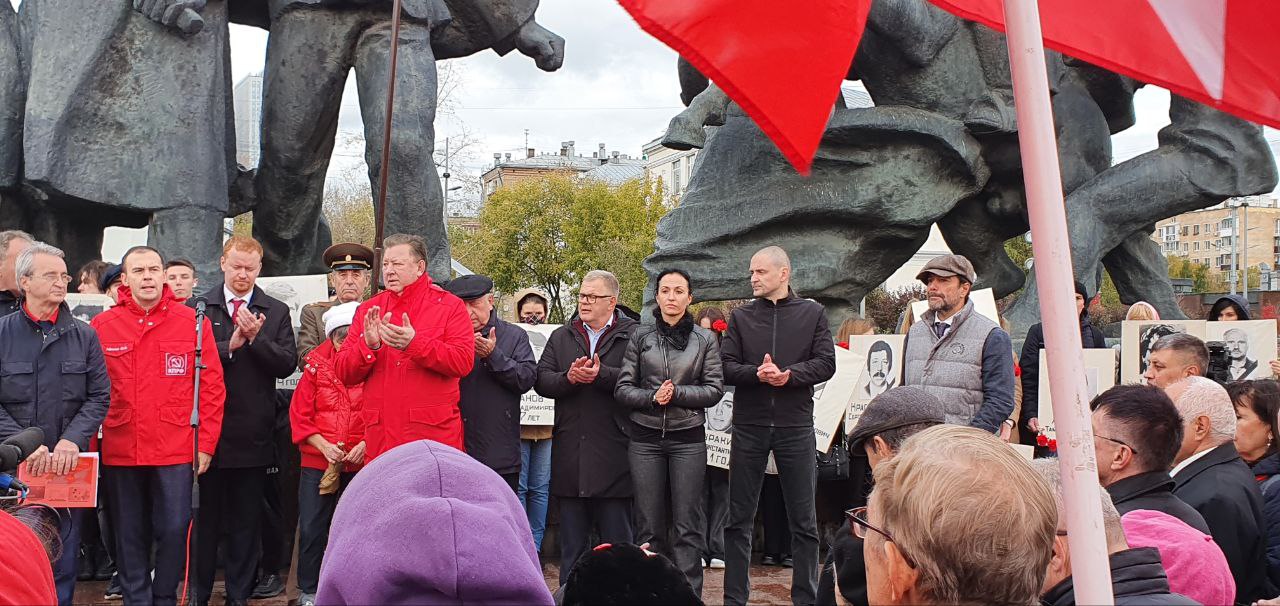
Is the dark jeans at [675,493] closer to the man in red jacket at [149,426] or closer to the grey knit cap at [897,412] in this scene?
the man in red jacket at [149,426]

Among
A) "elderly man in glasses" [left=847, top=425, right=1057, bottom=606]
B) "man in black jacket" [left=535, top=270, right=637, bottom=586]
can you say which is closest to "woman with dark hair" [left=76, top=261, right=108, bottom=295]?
"man in black jacket" [left=535, top=270, right=637, bottom=586]

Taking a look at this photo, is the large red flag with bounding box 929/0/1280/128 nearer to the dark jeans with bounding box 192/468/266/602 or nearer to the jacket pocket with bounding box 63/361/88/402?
the jacket pocket with bounding box 63/361/88/402

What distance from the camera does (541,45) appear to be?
27.2 ft

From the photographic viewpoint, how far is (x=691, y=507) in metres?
6.24

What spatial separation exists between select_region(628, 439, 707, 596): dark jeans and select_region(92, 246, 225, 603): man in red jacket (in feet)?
6.95

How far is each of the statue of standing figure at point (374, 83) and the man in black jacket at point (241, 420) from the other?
1.38 metres

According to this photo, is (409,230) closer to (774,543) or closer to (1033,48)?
(774,543)

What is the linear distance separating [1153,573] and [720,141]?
312 inches

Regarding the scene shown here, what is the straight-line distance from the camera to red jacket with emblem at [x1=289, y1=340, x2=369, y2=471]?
616 cm

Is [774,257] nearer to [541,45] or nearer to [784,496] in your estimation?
[784,496]

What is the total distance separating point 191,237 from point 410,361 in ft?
8.46

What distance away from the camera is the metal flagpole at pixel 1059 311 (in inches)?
79.1

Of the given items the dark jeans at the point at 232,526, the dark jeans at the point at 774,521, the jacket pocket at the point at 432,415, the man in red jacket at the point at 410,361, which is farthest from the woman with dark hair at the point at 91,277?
the dark jeans at the point at 774,521

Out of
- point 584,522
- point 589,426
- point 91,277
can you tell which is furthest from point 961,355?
point 91,277
